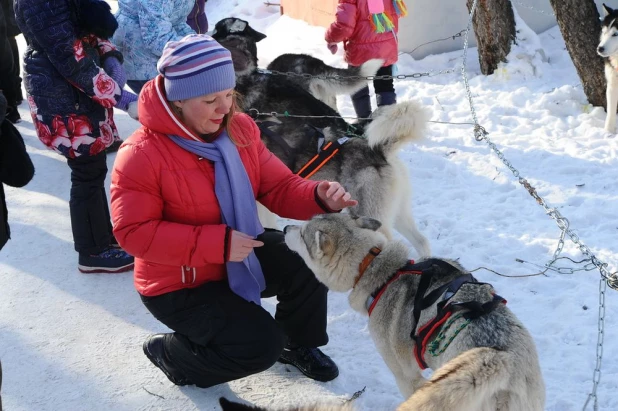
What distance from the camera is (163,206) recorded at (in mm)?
2385

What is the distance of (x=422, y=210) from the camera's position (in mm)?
4473

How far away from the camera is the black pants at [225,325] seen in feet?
7.95

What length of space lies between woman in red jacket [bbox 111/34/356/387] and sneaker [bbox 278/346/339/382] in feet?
0.04

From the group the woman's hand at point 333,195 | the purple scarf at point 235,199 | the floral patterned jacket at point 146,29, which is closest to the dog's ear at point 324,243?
the woman's hand at point 333,195

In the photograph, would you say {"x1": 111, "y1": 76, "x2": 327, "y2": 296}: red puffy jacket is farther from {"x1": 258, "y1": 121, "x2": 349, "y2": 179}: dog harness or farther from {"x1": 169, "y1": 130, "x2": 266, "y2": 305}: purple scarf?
{"x1": 258, "y1": 121, "x2": 349, "y2": 179}: dog harness

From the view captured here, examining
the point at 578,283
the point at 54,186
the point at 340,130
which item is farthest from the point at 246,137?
the point at 54,186

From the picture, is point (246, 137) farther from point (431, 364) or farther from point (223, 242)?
point (431, 364)

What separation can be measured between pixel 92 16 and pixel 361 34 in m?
2.66

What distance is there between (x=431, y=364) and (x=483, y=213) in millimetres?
2397

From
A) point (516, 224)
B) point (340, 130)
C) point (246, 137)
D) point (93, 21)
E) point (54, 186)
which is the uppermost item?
point (93, 21)

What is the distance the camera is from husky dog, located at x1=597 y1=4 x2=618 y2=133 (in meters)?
5.46

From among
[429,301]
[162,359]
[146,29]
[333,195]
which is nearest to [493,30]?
[146,29]

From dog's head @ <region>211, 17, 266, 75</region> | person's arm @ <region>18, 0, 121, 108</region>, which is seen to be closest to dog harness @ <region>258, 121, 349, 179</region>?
dog's head @ <region>211, 17, 266, 75</region>

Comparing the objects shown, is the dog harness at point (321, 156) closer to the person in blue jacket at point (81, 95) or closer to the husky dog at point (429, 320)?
the husky dog at point (429, 320)
